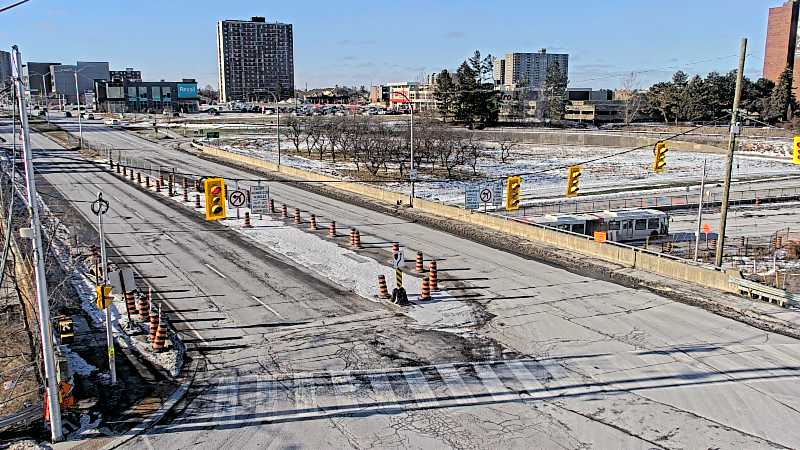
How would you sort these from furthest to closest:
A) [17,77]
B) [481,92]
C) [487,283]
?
[481,92], [487,283], [17,77]

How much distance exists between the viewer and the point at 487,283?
25.5 m

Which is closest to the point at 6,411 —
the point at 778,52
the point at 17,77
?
the point at 17,77

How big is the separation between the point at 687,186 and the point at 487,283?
36338mm

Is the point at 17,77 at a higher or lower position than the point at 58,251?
higher

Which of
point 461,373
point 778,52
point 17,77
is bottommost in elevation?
point 461,373

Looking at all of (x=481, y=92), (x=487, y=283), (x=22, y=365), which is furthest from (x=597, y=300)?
(x=481, y=92)

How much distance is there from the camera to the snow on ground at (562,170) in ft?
178

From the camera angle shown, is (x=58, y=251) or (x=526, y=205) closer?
(x=58, y=251)

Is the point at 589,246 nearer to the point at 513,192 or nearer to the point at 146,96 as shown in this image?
the point at 513,192

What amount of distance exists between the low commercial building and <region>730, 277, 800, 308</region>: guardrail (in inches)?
6454

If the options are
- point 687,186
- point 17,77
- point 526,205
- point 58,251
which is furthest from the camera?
point 687,186

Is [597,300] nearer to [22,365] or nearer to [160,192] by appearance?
[22,365]

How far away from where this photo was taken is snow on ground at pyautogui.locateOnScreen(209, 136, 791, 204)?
54344 millimetres

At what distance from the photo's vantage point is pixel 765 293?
2280 centimetres
